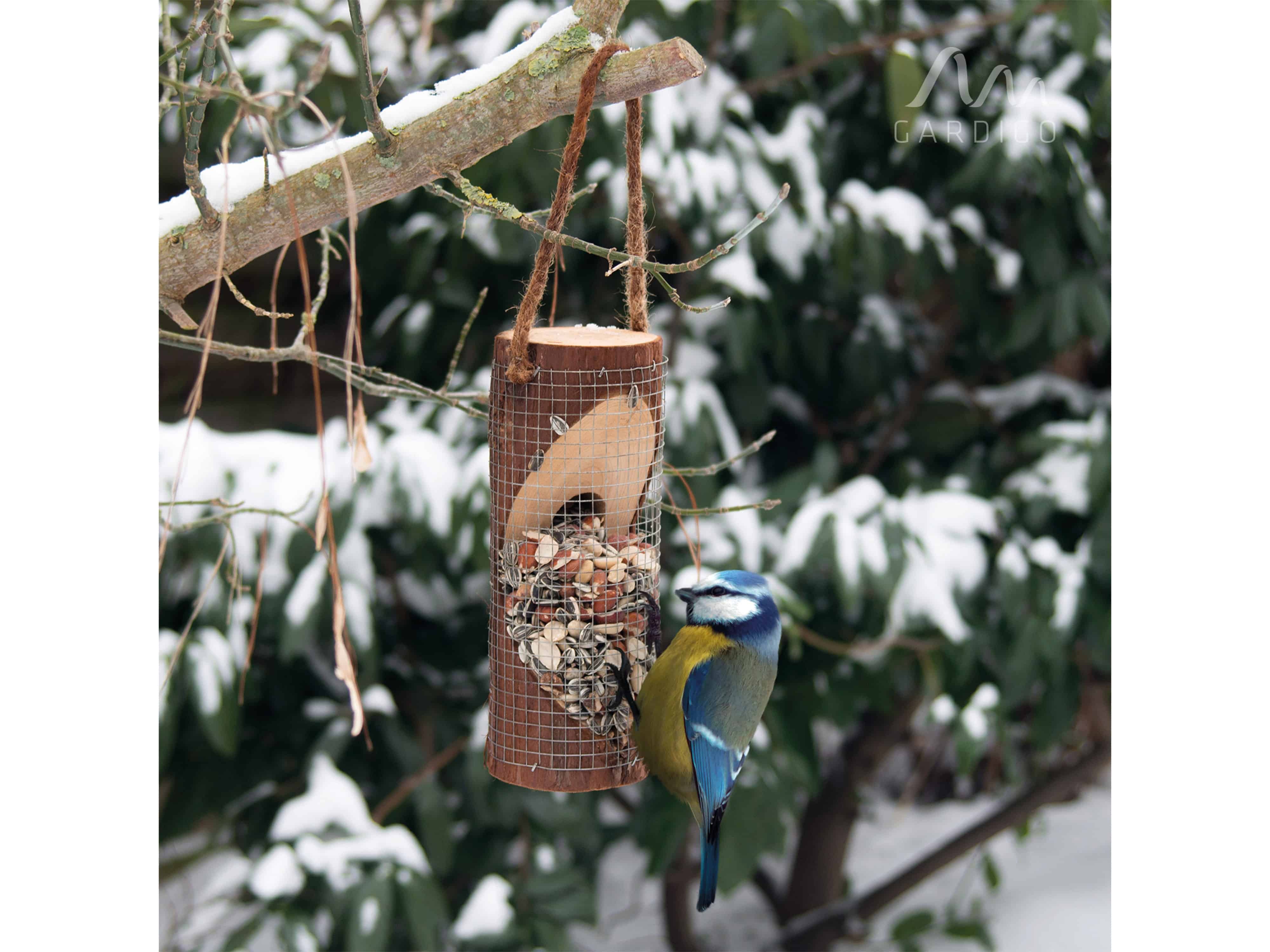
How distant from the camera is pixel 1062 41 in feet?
9.79

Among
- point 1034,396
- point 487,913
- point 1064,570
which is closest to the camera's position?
point 487,913

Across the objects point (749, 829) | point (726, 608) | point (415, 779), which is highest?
point (726, 608)

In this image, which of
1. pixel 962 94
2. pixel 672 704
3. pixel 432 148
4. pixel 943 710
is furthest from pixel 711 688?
pixel 962 94

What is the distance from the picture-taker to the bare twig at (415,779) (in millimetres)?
2598

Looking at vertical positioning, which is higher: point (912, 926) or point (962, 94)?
point (962, 94)

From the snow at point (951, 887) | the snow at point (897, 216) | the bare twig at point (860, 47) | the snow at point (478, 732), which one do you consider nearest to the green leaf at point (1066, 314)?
the snow at point (897, 216)

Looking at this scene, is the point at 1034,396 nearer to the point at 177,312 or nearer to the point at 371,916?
the point at 371,916

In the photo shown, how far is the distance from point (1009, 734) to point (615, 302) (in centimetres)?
163

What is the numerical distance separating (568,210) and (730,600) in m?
0.50

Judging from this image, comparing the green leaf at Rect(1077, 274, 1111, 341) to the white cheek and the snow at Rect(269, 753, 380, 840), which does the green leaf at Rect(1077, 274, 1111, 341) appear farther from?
the snow at Rect(269, 753, 380, 840)

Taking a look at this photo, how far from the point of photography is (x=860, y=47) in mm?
2783

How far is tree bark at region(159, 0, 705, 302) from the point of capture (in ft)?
3.54

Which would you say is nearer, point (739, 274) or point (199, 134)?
point (199, 134)

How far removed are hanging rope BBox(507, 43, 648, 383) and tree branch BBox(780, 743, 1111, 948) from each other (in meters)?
2.48
